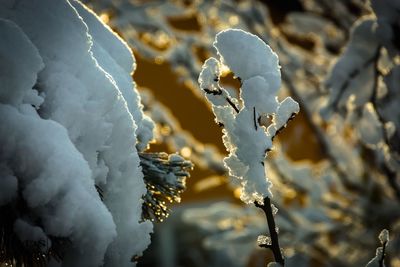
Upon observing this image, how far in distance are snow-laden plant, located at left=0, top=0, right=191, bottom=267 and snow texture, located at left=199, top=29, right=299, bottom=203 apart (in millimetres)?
272

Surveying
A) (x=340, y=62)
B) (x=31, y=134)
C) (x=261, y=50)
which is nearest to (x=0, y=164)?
(x=31, y=134)

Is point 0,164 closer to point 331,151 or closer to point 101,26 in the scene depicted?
point 101,26

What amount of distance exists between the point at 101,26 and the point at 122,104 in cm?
44

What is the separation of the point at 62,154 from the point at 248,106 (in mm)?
513

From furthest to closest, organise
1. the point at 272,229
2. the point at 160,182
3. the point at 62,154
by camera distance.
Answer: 1. the point at 160,182
2. the point at 272,229
3. the point at 62,154

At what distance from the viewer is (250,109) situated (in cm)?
121

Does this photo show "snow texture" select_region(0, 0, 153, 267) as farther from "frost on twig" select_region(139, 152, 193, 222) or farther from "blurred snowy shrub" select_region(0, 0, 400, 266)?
"frost on twig" select_region(139, 152, 193, 222)

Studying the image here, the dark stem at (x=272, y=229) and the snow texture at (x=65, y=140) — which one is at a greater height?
the dark stem at (x=272, y=229)

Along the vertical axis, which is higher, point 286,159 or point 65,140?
point 286,159

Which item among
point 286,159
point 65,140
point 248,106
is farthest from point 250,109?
point 286,159

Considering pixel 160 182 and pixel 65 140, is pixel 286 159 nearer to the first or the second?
pixel 160 182

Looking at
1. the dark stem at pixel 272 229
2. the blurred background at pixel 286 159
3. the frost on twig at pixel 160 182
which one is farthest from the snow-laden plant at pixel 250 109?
the blurred background at pixel 286 159

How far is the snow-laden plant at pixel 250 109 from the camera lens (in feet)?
3.91

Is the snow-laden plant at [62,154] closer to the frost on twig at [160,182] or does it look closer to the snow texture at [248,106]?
the frost on twig at [160,182]
